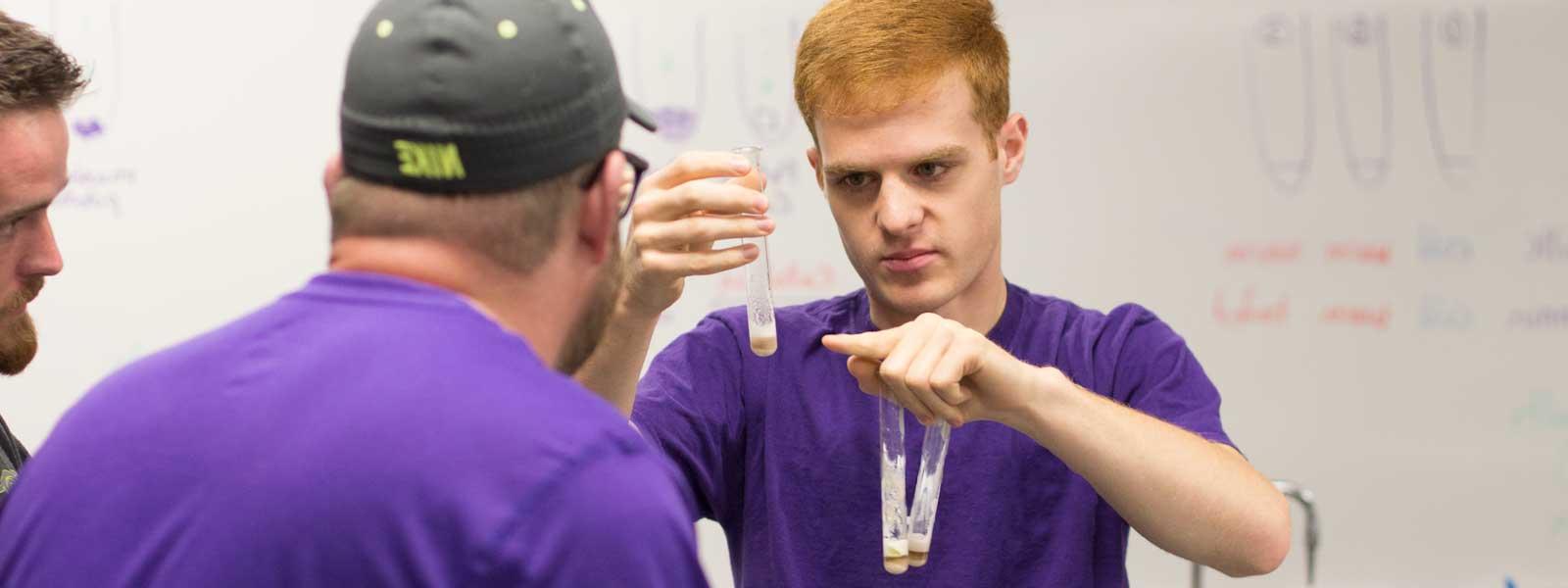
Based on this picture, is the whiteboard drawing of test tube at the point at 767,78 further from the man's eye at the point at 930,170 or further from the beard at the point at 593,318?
the beard at the point at 593,318

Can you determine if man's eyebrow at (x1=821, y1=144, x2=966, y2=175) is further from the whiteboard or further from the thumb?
the whiteboard

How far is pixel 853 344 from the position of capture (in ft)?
4.06

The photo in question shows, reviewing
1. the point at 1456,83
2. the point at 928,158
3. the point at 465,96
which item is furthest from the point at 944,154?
the point at 1456,83

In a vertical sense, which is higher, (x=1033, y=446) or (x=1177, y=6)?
(x=1177, y=6)

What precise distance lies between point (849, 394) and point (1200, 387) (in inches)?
14.5

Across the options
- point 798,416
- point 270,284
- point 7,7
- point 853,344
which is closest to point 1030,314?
point 798,416

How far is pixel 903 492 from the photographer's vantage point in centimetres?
135

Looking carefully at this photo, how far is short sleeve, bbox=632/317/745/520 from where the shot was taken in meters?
1.48

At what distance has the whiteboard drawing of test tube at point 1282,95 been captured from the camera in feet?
9.28

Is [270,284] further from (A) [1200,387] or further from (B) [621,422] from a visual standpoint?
(B) [621,422]

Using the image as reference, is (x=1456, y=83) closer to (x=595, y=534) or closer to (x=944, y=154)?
(x=944, y=154)

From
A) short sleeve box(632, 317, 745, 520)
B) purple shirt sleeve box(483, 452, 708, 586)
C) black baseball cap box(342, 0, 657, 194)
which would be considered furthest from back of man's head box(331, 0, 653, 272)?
short sleeve box(632, 317, 745, 520)

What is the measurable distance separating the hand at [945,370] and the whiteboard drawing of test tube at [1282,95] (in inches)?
70.7

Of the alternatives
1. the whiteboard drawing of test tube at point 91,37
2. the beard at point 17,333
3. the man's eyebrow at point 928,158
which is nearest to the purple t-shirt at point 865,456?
the man's eyebrow at point 928,158
